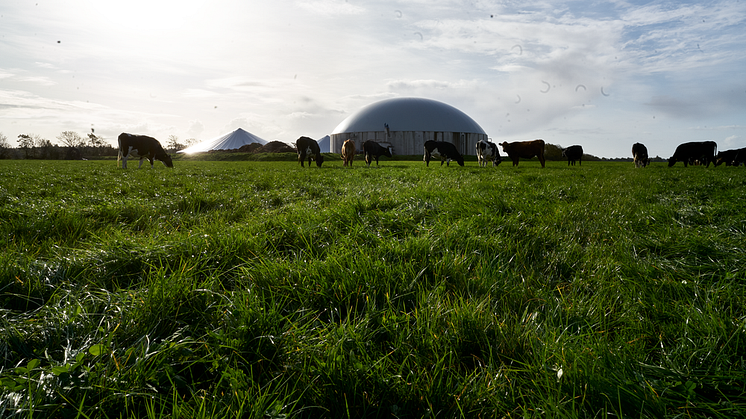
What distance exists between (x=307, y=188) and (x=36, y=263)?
506 centimetres

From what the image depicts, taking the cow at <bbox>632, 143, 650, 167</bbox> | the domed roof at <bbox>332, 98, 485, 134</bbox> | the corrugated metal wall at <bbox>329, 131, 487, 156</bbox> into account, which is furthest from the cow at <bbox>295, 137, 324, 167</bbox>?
the domed roof at <bbox>332, 98, 485, 134</bbox>

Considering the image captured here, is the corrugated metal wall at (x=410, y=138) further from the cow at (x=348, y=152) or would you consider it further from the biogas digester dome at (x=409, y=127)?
the cow at (x=348, y=152)

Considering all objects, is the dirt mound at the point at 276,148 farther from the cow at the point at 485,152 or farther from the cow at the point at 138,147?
the cow at the point at 485,152

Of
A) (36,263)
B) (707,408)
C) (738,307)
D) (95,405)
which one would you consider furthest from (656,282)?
(36,263)

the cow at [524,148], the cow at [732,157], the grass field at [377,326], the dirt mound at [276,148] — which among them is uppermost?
the dirt mound at [276,148]

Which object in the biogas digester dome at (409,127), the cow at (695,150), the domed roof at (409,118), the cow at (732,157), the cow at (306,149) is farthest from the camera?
the domed roof at (409,118)

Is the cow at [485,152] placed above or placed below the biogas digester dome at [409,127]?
below

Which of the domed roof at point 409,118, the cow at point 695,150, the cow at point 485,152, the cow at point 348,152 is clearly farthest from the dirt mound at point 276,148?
the cow at point 695,150

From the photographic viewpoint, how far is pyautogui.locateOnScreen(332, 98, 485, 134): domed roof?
248ft

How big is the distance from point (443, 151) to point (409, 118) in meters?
55.6

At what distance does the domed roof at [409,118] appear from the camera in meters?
75.5

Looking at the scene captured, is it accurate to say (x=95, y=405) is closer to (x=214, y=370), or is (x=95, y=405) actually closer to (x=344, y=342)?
(x=214, y=370)

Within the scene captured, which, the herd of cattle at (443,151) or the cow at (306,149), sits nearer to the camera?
the herd of cattle at (443,151)

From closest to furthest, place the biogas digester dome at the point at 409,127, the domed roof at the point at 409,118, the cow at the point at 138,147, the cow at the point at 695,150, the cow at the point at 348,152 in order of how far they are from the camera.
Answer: the cow at the point at 138,147 → the cow at the point at 348,152 → the cow at the point at 695,150 → the biogas digester dome at the point at 409,127 → the domed roof at the point at 409,118
